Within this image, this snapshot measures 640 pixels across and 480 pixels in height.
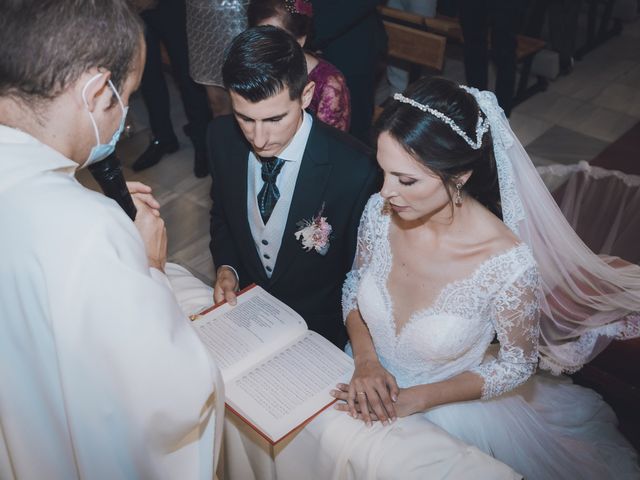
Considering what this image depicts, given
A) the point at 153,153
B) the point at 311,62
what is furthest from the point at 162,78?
the point at 311,62

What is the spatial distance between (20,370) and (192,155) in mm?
3951

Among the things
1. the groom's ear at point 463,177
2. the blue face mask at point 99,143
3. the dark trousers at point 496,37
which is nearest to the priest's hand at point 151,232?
the blue face mask at point 99,143

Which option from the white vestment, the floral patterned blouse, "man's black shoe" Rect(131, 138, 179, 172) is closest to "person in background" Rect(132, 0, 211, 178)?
"man's black shoe" Rect(131, 138, 179, 172)

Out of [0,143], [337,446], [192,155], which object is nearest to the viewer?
[0,143]

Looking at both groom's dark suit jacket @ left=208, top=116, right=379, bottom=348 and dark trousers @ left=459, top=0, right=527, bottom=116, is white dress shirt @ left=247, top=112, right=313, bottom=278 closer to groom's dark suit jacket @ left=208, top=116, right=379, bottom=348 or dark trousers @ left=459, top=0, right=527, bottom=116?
groom's dark suit jacket @ left=208, top=116, right=379, bottom=348

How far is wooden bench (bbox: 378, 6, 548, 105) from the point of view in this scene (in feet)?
15.6

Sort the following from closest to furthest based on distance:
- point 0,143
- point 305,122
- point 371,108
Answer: point 0,143 → point 305,122 → point 371,108

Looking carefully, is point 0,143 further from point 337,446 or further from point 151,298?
point 337,446

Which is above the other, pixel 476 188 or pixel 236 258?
pixel 476 188

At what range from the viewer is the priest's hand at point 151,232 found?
151cm

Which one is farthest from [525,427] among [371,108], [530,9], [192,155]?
[530,9]

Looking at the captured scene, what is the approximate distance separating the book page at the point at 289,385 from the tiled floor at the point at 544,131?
2.08m

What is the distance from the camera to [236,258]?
2.52 m

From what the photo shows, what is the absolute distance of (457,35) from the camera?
4996 millimetres
